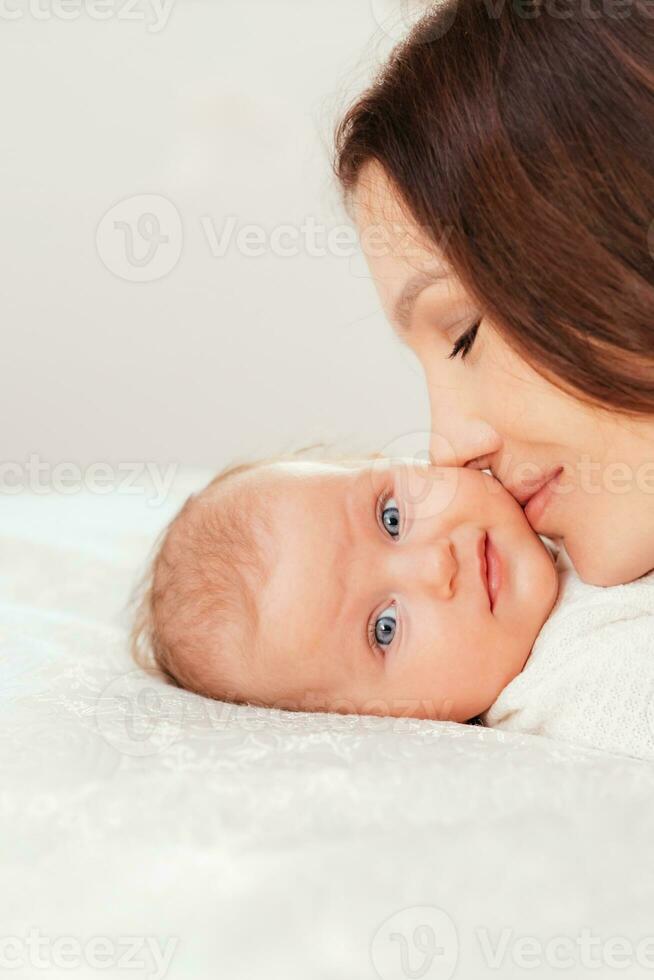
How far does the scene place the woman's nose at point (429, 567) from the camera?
1.31 m

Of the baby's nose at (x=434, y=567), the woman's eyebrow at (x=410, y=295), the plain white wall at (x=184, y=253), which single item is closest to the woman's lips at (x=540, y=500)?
the baby's nose at (x=434, y=567)

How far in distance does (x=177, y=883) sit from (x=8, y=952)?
0.43 feet

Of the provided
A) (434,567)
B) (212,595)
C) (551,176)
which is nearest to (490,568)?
(434,567)

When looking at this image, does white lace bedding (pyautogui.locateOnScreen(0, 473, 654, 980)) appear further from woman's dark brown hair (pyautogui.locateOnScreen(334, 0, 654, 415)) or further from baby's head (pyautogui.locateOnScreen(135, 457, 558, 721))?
woman's dark brown hair (pyautogui.locateOnScreen(334, 0, 654, 415))

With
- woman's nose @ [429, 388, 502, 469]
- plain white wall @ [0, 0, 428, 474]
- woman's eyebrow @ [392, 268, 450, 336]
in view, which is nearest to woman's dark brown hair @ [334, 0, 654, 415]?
woman's eyebrow @ [392, 268, 450, 336]

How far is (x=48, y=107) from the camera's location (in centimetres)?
295

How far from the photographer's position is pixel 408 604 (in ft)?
4.36

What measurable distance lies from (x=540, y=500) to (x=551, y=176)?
1.34 feet

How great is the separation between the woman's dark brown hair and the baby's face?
0.25 m

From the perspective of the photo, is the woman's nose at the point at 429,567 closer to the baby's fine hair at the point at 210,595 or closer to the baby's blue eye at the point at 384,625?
the baby's blue eye at the point at 384,625

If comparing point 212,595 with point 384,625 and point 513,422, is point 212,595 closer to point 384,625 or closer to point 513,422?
point 384,625

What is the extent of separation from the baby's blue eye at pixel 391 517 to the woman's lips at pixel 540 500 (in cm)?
15

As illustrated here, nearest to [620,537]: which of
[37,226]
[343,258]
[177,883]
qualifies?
[177,883]

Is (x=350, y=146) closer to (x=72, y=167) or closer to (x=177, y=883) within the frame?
(x=177, y=883)
